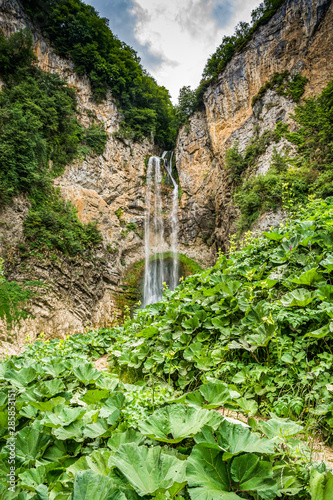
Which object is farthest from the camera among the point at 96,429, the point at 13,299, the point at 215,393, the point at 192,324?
the point at 13,299

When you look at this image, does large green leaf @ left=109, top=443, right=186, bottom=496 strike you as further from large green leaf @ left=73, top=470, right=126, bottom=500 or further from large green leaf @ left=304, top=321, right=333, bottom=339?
large green leaf @ left=304, top=321, right=333, bottom=339

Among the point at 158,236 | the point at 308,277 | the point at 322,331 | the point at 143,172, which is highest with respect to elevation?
the point at 143,172

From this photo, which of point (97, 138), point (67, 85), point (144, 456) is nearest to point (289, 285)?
point (144, 456)

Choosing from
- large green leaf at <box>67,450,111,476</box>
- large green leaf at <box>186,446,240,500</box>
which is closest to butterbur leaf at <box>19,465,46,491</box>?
large green leaf at <box>67,450,111,476</box>

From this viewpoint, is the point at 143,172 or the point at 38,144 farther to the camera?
the point at 143,172

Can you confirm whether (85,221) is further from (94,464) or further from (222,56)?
(222,56)

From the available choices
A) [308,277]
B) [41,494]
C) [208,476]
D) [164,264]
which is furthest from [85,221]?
[208,476]

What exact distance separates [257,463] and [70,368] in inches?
74.4

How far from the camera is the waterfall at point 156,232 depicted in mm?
16250

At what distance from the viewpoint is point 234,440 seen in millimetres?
903

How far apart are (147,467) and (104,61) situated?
2122cm

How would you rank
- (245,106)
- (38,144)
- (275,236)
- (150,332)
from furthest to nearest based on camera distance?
(245,106), (38,144), (275,236), (150,332)

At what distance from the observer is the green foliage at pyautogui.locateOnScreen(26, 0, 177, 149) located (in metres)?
14.8

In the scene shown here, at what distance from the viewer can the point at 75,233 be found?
11.9 m
